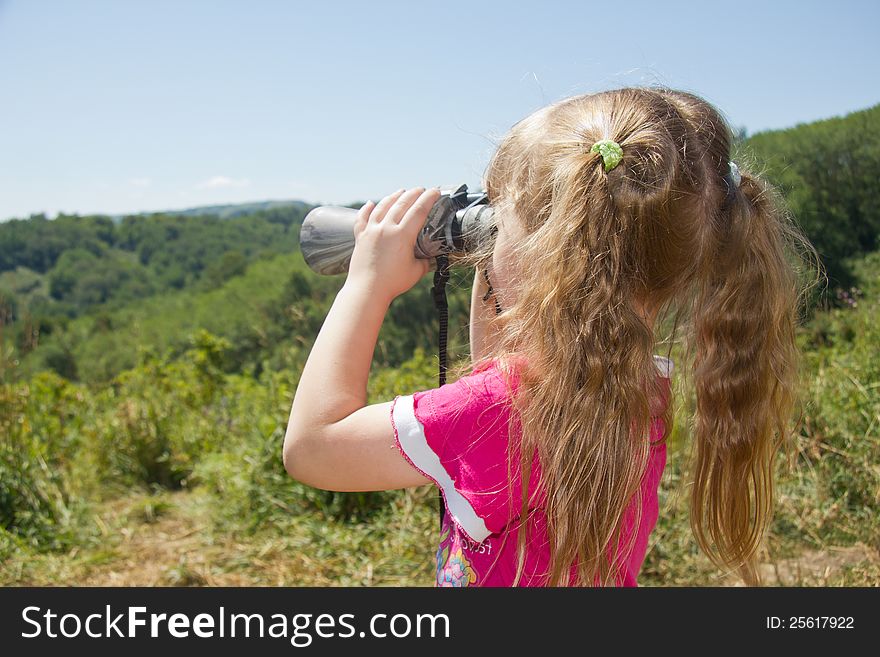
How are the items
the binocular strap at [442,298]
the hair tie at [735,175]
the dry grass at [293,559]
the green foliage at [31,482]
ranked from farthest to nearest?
1. the green foliage at [31,482]
2. the dry grass at [293,559]
3. the binocular strap at [442,298]
4. the hair tie at [735,175]

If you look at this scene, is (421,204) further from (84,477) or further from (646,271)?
(84,477)

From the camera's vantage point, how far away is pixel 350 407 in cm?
104

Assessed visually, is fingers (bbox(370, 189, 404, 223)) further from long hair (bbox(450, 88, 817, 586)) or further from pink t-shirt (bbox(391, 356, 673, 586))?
pink t-shirt (bbox(391, 356, 673, 586))

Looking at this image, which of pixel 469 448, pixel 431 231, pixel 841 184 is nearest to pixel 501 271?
pixel 431 231

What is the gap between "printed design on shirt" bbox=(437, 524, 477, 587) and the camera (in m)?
1.13

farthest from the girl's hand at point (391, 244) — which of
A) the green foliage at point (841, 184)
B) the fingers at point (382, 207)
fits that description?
the green foliage at point (841, 184)

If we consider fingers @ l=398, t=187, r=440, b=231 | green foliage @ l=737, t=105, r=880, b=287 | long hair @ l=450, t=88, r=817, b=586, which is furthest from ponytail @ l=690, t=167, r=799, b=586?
green foliage @ l=737, t=105, r=880, b=287

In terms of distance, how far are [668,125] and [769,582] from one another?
203cm

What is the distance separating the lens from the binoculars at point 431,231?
1188mm

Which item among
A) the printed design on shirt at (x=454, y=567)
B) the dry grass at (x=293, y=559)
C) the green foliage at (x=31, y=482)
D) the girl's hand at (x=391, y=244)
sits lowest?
the dry grass at (x=293, y=559)

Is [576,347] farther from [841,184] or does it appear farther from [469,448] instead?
[841,184]

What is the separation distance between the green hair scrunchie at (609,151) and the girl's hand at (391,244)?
0.31 metres

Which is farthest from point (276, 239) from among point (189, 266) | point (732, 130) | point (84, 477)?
point (732, 130)

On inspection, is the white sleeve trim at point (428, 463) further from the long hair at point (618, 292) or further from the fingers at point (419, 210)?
the fingers at point (419, 210)
